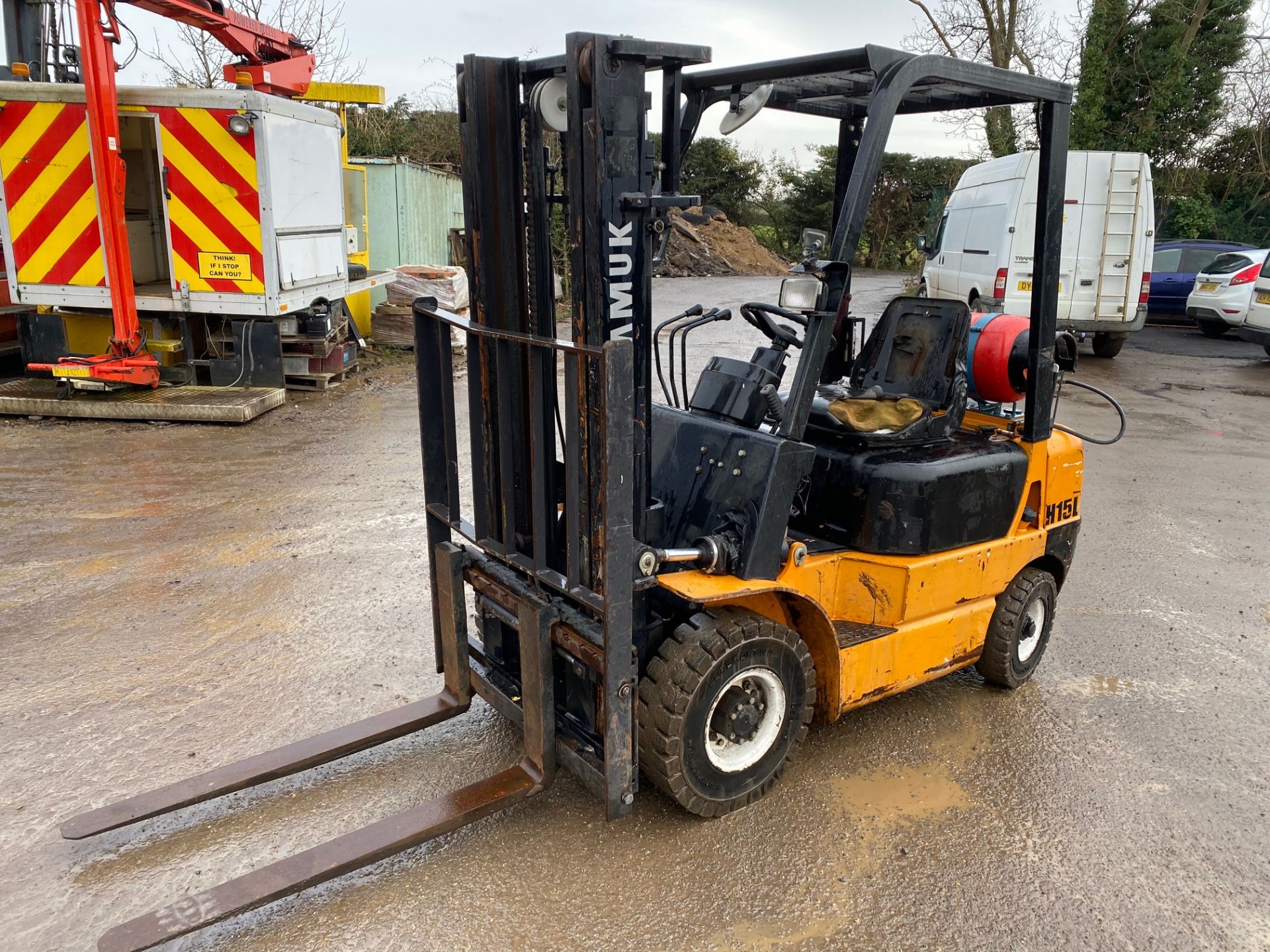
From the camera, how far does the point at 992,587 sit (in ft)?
12.8

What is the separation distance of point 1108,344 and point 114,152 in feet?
41.7

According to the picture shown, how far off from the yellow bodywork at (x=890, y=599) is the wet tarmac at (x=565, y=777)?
0.35 metres

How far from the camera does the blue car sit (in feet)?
56.5

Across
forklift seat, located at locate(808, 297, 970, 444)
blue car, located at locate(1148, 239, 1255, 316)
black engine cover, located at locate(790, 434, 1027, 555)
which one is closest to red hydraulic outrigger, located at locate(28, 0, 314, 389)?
forklift seat, located at locate(808, 297, 970, 444)

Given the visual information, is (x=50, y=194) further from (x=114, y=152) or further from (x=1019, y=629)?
(x=1019, y=629)

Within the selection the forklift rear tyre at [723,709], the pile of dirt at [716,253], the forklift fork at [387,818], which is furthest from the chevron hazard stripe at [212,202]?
the pile of dirt at [716,253]

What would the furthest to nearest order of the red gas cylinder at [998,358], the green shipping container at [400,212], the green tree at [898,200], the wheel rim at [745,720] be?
the green tree at [898,200], the green shipping container at [400,212], the red gas cylinder at [998,358], the wheel rim at [745,720]

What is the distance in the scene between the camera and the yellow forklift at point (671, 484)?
2.78 metres

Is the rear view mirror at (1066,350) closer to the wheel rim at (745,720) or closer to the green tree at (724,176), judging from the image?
the wheel rim at (745,720)

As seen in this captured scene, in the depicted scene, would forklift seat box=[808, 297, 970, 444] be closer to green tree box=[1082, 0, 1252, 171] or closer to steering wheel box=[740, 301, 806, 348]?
steering wheel box=[740, 301, 806, 348]

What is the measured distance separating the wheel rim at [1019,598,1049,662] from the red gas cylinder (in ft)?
3.10

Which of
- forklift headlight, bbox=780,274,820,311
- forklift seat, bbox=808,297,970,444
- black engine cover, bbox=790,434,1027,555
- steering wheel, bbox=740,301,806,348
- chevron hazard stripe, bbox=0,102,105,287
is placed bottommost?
black engine cover, bbox=790,434,1027,555

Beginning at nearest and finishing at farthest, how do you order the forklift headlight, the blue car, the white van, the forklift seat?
the forklift headlight
the forklift seat
the white van
the blue car

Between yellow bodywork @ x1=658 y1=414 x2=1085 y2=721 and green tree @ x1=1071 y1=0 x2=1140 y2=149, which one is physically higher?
green tree @ x1=1071 y1=0 x2=1140 y2=149
